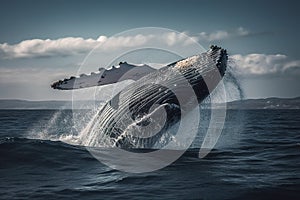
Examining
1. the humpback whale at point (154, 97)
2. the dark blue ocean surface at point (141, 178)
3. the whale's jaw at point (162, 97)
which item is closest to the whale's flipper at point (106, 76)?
the humpback whale at point (154, 97)

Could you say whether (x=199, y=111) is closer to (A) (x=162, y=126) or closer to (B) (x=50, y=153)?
(A) (x=162, y=126)

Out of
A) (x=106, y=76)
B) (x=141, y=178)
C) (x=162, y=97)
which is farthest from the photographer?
(x=106, y=76)

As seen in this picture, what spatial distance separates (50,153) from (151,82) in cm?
295

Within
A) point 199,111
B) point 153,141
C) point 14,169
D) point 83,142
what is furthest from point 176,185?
point 83,142

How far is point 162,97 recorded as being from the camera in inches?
263

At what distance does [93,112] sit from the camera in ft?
29.9

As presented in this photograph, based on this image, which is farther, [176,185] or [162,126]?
[162,126]

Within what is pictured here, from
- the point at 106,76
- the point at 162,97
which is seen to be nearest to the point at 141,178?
the point at 162,97

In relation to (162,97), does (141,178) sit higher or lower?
lower

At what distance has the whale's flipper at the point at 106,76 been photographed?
7820mm

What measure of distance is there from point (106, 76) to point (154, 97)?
157 centimetres

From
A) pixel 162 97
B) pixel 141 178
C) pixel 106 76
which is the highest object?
pixel 106 76

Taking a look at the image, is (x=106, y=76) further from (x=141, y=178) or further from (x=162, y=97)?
(x=141, y=178)

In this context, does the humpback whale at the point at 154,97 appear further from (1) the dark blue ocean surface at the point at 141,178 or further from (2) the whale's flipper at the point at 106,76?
(1) the dark blue ocean surface at the point at 141,178
